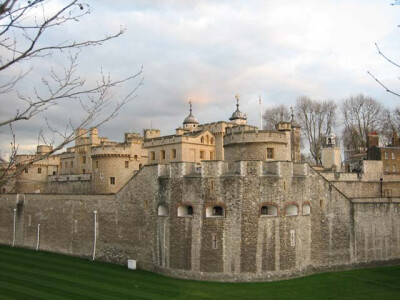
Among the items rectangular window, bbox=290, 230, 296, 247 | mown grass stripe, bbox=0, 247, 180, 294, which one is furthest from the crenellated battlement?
mown grass stripe, bbox=0, 247, 180, 294

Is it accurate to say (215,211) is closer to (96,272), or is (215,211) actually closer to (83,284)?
(83,284)

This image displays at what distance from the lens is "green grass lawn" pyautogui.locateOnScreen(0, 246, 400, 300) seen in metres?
16.4

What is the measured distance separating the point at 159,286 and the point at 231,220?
411 cm

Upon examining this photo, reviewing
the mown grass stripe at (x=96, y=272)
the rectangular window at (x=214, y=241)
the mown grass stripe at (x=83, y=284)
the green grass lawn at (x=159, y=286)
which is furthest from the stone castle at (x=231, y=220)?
the mown grass stripe at (x=83, y=284)

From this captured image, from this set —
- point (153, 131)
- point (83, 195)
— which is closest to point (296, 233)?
point (83, 195)

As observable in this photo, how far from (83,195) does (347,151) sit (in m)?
33.7

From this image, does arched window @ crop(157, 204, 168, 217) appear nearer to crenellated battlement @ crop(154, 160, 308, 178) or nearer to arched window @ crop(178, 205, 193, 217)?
arched window @ crop(178, 205, 193, 217)

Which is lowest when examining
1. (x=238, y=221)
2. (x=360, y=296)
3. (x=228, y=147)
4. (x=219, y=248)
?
(x=360, y=296)

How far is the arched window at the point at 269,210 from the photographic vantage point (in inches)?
750

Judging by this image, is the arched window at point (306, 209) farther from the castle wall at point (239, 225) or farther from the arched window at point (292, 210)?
the arched window at point (292, 210)

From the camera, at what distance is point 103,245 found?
23703mm

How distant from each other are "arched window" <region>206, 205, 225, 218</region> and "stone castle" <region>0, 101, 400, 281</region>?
45 millimetres

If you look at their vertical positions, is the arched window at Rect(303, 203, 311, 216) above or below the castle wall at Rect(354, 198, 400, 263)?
above

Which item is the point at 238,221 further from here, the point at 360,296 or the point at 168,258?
the point at 360,296
